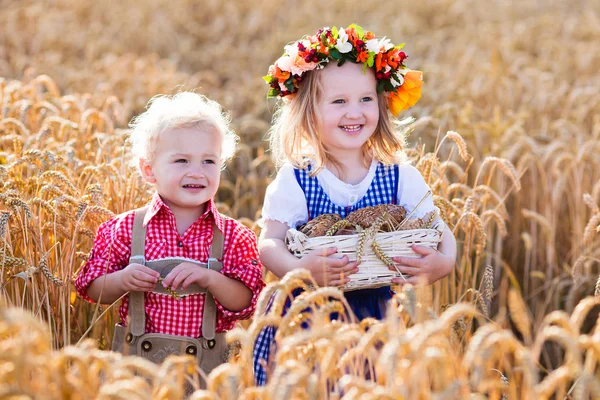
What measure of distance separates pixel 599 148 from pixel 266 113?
320 centimetres

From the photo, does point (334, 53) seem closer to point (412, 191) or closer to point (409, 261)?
point (412, 191)

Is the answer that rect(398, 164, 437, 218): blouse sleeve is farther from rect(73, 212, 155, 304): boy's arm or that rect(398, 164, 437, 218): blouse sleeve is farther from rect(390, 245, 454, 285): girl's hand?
rect(73, 212, 155, 304): boy's arm

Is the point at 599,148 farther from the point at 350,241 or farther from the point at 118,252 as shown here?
the point at 118,252

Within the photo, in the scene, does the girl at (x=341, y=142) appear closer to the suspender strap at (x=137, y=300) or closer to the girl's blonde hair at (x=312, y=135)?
the girl's blonde hair at (x=312, y=135)

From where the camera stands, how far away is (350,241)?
113 inches

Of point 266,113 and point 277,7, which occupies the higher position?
point 277,7

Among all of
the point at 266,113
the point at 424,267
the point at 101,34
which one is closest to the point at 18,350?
the point at 424,267

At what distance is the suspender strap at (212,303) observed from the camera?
3.10 m

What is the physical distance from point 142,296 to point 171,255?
18cm

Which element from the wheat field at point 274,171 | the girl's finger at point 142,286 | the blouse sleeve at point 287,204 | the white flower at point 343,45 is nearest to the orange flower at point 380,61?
the white flower at point 343,45

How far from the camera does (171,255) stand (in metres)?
3.12

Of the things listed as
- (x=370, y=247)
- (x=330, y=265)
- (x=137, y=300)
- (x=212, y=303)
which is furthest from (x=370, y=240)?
(x=137, y=300)

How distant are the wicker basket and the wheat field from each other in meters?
0.14

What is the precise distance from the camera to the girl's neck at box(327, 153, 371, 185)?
132 inches
